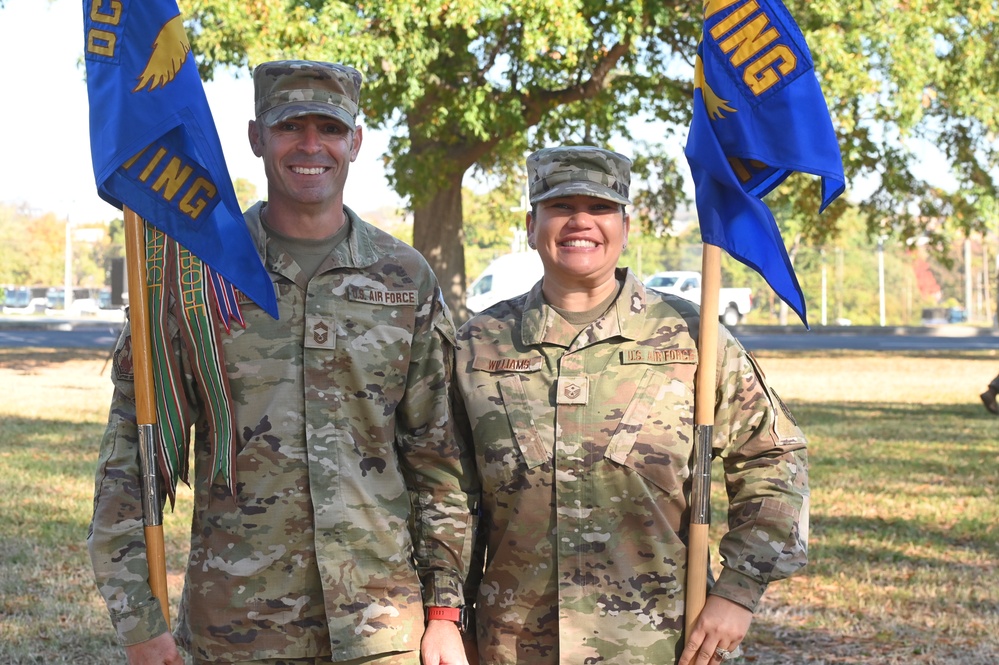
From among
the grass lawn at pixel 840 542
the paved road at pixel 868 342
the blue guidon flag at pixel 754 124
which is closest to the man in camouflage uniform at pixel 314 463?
the blue guidon flag at pixel 754 124

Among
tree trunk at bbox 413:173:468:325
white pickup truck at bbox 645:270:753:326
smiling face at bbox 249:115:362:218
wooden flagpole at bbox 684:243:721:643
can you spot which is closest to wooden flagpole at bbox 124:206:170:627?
smiling face at bbox 249:115:362:218

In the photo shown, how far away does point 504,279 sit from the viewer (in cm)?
3725

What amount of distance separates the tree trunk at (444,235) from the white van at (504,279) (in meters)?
16.1

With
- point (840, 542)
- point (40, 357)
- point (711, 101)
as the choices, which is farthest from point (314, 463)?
point (40, 357)

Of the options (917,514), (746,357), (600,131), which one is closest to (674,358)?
(746,357)

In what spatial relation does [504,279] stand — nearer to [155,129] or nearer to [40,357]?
[40,357]

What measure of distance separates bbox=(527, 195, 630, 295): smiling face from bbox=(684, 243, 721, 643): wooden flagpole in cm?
30

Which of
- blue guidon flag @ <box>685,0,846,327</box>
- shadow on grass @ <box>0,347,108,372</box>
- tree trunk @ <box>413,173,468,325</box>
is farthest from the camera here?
shadow on grass @ <box>0,347,108,372</box>

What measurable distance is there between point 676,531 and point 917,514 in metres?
6.37

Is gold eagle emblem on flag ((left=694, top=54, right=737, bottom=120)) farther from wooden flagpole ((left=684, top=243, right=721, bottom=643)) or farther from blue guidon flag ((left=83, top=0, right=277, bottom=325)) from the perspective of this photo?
blue guidon flag ((left=83, top=0, right=277, bottom=325))

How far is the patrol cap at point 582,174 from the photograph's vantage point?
328 cm

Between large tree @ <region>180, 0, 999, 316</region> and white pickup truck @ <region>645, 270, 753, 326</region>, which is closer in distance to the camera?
large tree @ <region>180, 0, 999, 316</region>

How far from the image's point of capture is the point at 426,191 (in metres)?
18.5

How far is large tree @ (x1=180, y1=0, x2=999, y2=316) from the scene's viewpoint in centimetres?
1511
